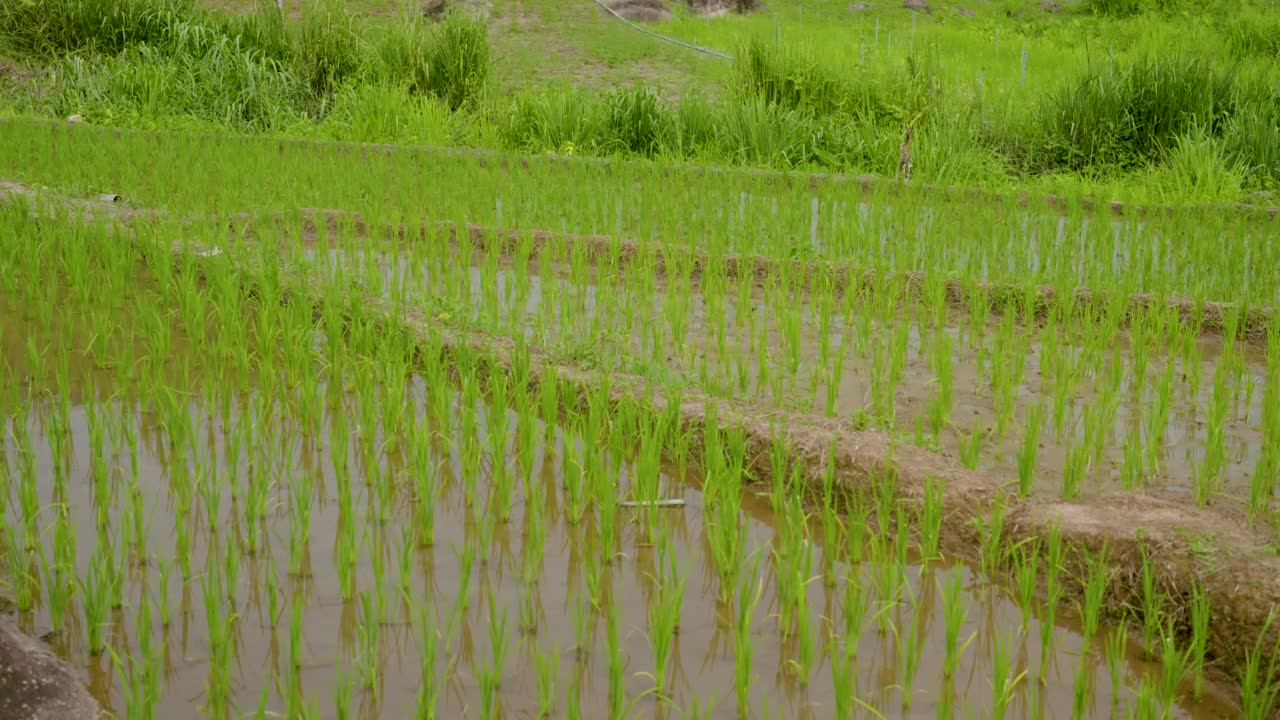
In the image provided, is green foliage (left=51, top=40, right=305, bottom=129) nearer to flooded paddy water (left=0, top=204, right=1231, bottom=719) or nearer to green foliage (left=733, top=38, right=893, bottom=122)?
green foliage (left=733, top=38, right=893, bottom=122)

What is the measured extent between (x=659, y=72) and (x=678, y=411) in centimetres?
931

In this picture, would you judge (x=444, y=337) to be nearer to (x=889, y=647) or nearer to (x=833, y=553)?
(x=833, y=553)

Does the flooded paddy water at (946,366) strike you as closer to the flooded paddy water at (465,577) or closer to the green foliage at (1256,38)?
the flooded paddy water at (465,577)

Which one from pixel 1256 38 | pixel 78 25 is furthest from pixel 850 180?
pixel 1256 38

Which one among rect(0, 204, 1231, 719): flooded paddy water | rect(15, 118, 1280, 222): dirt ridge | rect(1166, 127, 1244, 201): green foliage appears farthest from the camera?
rect(1166, 127, 1244, 201): green foliage

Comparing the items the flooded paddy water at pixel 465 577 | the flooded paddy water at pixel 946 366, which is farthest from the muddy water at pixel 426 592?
the flooded paddy water at pixel 946 366

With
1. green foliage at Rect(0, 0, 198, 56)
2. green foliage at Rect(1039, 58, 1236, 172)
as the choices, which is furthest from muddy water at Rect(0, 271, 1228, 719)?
green foliage at Rect(0, 0, 198, 56)

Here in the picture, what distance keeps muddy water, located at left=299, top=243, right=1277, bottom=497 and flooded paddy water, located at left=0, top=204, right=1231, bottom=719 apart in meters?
0.46

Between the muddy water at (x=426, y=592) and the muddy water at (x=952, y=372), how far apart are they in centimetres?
61

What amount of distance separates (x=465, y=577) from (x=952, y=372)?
209cm

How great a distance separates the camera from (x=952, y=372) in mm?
3945

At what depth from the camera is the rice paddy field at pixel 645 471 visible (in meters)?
2.19

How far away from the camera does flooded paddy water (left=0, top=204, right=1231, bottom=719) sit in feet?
6.96

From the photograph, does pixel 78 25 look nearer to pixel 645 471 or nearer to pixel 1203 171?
pixel 1203 171
